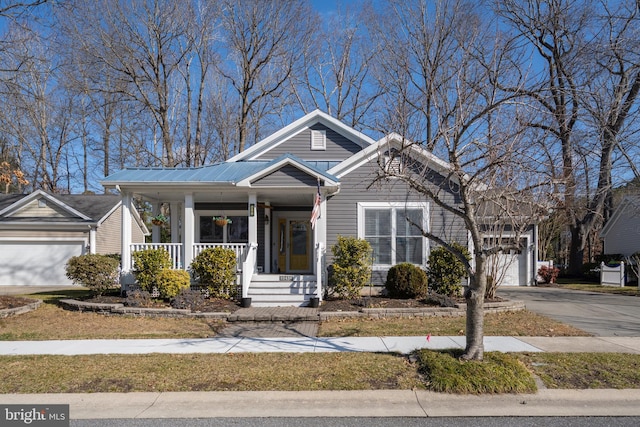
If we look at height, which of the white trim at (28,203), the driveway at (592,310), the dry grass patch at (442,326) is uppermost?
the white trim at (28,203)

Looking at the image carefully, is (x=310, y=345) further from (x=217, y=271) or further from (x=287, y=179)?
(x=287, y=179)

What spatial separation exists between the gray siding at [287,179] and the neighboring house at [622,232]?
61.7 ft

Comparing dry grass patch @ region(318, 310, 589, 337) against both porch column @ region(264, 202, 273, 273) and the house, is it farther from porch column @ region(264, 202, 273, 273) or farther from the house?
porch column @ region(264, 202, 273, 273)

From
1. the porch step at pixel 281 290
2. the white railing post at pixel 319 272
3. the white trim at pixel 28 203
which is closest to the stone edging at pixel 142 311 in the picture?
the porch step at pixel 281 290

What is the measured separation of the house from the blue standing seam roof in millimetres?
30

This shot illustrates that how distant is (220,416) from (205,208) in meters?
12.3

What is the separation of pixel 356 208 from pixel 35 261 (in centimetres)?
1606

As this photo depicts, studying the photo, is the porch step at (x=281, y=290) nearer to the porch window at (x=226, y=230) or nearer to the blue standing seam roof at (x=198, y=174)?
the blue standing seam roof at (x=198, y=174)

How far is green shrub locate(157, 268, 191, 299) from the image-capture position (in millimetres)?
12461

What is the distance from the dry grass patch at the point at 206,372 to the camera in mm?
6137

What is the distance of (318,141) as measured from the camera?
58.4 feet

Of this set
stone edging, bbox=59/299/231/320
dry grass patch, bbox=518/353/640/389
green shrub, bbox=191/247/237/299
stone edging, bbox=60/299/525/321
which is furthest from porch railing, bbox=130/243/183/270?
dry grass patch, bbox=518/353/640/389

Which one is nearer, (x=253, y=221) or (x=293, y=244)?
(x=253, y=221)

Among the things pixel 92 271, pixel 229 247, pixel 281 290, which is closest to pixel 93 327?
pixel 92 271
